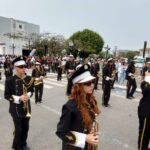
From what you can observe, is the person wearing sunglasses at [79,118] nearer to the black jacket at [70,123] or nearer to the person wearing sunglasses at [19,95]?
the black jacket at [70,123]

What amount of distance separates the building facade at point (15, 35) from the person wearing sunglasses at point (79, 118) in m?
58.3

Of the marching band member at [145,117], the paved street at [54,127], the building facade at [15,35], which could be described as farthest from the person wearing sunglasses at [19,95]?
the building facade at [15,35]

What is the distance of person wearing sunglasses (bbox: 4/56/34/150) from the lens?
5461mm

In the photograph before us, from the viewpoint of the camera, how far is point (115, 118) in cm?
935

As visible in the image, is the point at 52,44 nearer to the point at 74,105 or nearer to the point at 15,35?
the point at 15,35

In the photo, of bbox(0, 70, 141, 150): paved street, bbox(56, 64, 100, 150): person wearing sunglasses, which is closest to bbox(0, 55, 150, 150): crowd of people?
bbox(56, 64, 100, 150): person wearing sunglasses

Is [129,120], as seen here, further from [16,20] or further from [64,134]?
[16,20]

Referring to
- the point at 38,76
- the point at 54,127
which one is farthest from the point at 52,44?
the point at 54,127

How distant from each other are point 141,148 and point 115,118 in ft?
12.3

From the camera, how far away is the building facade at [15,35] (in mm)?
70781

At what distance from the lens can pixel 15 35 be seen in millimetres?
73312

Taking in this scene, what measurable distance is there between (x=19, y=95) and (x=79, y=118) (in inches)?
110

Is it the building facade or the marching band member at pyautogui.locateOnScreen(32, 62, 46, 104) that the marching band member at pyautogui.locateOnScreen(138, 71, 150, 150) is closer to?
the marching band member at pyautogui.locateOnScreen(32, 62, 46, 104)

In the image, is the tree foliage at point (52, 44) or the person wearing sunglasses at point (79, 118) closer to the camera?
the person wearing sunglasses at point (79, 118)
